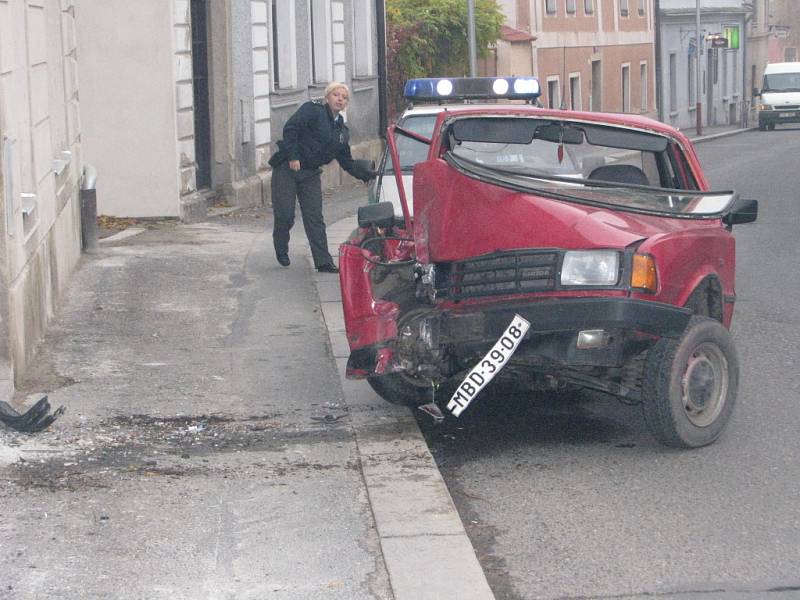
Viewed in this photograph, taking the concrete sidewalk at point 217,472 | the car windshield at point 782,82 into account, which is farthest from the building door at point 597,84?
the concrete sidewalk at point 217,472

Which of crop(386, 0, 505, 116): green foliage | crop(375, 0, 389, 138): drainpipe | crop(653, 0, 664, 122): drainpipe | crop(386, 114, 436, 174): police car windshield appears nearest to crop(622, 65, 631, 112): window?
crop(653, 0, 664, 122): drainpipe

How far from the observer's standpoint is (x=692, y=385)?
22.2 ft

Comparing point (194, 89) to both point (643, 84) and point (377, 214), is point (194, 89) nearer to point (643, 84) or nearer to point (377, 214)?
point (377, 214)

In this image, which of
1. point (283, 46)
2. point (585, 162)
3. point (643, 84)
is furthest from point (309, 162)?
point (643, 84)

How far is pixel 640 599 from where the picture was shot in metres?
4.91

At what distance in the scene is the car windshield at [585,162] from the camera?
23.1 ft

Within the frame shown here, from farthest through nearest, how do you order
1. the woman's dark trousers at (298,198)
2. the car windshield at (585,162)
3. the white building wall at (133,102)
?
the white building wall at (133,102), the woman's dark trousers at (298,198), the car windshield at (585,162)

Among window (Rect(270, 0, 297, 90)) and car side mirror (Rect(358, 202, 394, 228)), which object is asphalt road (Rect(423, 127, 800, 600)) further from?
window (Rect(270, 0, 297, 90))

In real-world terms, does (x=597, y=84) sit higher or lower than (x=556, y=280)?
higher

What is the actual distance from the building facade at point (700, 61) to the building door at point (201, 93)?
33.7m

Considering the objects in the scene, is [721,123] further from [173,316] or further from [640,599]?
[640,599]

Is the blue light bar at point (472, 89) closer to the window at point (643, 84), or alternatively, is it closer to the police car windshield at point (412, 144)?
the police car windshield at point (412, 144)

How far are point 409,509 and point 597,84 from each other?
139ft

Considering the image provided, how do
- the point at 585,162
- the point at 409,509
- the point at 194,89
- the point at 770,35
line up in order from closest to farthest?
the point at 409,509, the point at 585,162, the point at 194,89, the point at 770,35
